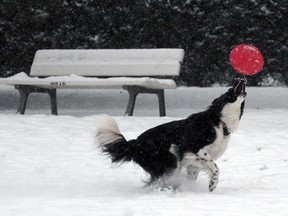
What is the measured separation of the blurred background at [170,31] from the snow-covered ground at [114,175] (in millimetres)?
3010

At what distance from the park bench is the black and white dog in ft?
14.9

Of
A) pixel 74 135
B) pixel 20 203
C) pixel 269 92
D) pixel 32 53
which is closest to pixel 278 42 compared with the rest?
pixel 269 92

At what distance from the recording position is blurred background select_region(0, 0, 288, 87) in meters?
14.2

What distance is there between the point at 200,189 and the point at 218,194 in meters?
0.45

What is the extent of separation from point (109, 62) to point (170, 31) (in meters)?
2.73

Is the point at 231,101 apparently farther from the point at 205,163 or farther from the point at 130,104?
the point at 130,104

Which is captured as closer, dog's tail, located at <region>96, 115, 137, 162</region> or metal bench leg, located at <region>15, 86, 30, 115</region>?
dog's tail, located at <region>96, 115, 137, 162</region>

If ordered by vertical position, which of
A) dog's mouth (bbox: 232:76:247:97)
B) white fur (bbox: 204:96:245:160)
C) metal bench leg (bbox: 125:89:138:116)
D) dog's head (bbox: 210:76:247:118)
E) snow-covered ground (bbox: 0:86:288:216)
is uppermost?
dog's mouth (bbox: 232:76:247:97)

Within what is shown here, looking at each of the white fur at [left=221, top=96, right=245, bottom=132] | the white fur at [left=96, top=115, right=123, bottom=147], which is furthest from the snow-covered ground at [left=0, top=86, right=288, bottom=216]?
the white fur at [left=221, top=96, right=245, bottom=132]

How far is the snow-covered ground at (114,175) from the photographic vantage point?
4.85 meters

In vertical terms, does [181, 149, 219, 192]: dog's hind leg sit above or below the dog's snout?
below

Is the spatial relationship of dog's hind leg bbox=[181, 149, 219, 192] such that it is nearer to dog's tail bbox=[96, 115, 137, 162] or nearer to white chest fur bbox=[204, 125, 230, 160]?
white chest fur bbox=[204, 125, 230, 160]

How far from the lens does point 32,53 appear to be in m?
14.5

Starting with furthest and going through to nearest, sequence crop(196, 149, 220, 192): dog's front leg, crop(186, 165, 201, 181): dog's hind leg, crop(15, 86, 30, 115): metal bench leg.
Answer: crop(15, 86, 30, 115): metal bench leg → crop(186, 165, 201, 181): dog's hind leg → crop(196, 149, 220, 192): dog's front leg
